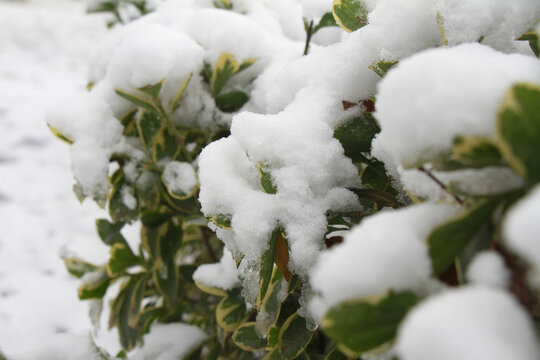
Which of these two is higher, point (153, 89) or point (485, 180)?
point (485, 180)

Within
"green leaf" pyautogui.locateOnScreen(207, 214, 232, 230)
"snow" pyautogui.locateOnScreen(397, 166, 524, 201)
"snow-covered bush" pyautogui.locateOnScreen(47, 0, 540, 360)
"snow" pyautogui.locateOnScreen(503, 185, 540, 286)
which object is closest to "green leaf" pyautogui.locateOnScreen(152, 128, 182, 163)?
"snow-covered bush" pyautogui.locateOnScreen(47, 0, 540, 360)

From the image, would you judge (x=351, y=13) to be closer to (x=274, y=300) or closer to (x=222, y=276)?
(x=274, y=300)

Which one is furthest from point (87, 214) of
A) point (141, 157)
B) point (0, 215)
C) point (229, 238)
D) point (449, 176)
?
point (449, 176)

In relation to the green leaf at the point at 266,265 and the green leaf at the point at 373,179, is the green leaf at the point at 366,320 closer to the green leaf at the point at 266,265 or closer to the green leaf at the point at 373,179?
the green leaf at the point at 266,265

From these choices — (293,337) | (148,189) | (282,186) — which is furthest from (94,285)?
(282,186)

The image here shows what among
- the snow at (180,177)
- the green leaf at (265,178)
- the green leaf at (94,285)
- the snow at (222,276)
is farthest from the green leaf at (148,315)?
the green leaf at (265,178)

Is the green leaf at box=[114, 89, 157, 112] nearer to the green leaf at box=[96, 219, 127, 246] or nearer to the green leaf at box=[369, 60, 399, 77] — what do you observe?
the green leaf at box=[96, 219, 127, 246]
